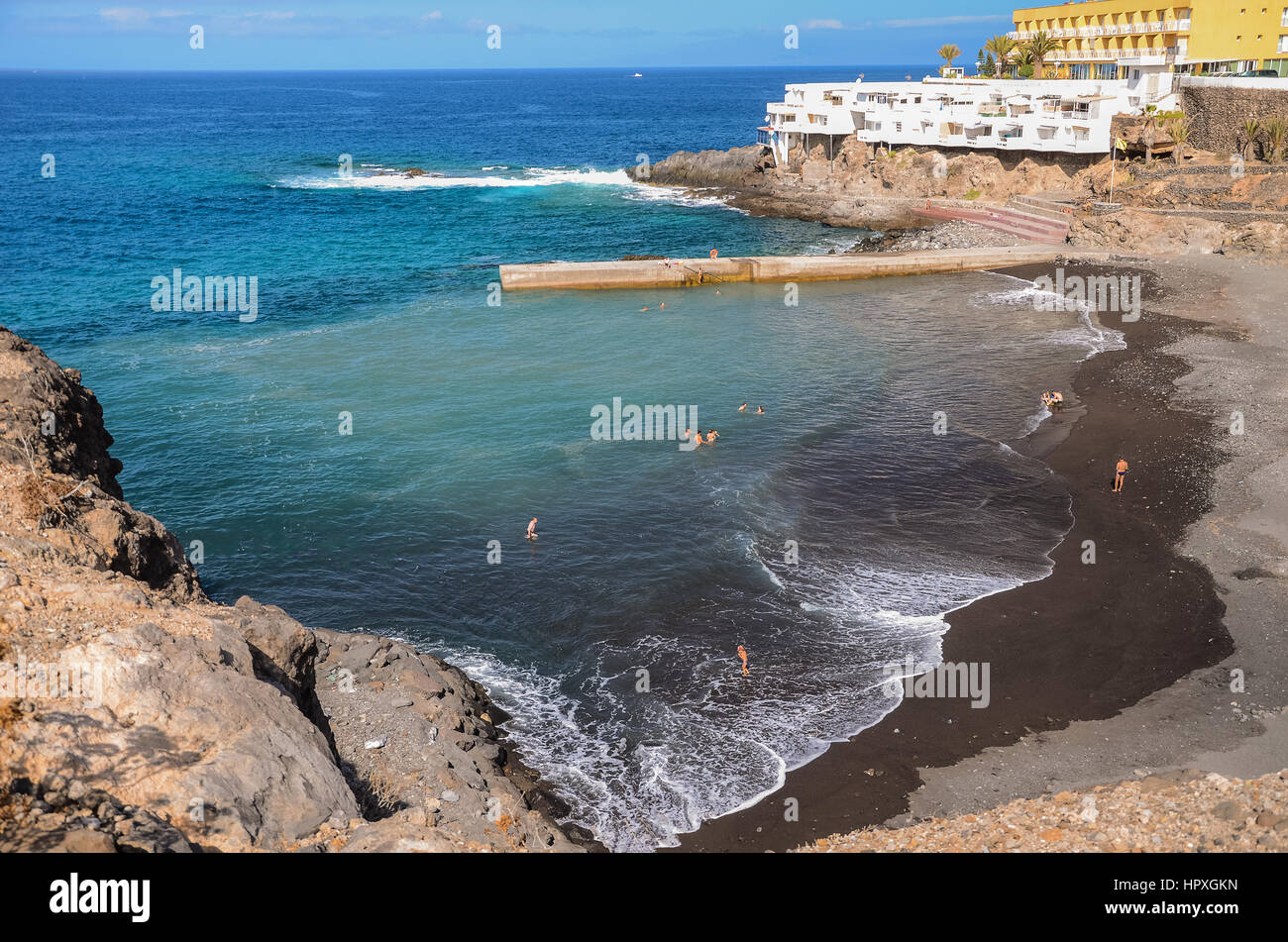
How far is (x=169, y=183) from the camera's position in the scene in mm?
89062

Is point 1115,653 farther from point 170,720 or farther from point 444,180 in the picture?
point 444,180

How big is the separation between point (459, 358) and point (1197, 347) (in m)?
30.8

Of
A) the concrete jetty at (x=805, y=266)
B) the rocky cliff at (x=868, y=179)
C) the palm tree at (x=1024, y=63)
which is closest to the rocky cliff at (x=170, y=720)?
the concrete jetty at (x=805, y=266)

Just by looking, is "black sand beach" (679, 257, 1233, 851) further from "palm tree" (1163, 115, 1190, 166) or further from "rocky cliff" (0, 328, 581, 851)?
"palm tree" (1163, 115, 1190, 166)

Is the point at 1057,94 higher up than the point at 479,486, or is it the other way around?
the point at 1057,94

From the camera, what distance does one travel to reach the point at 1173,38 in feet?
221

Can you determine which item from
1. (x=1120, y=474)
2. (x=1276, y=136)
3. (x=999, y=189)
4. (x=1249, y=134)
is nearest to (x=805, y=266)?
(x=999, y=189)

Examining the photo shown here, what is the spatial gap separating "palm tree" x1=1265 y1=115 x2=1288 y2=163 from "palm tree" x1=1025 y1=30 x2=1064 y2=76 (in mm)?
24628

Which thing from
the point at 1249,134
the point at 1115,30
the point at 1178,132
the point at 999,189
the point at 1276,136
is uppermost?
the point at 1115,30

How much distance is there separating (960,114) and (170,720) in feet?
237

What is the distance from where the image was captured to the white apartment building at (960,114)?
6362 cm

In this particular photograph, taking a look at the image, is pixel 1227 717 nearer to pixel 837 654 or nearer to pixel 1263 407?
pixel 837 654
